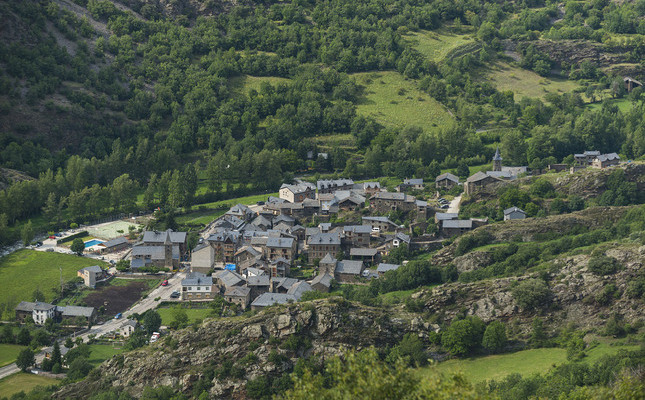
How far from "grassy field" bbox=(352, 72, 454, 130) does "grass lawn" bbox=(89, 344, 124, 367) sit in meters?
79.6

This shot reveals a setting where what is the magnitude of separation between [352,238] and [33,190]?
164 ft

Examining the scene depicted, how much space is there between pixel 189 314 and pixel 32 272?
83.3 ft

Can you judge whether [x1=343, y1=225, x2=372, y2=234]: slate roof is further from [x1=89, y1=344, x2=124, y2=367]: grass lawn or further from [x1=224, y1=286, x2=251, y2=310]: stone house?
[x1=89, y1=344, x2=124, y2=367]: grass lawn

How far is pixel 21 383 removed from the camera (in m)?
83.1

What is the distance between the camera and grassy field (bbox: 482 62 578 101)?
557 feet

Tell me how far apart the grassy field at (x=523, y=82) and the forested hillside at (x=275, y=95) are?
0.49 m

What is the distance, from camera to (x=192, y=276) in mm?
102375

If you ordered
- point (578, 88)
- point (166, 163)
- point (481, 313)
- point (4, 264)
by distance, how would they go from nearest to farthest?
point (481, 313)
point (4, 264)
point (166, 163)
point (578, 88)

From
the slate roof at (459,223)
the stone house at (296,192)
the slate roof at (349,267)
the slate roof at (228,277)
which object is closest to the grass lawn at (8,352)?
the slate roof at (228,277)

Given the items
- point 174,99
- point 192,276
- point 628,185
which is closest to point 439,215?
point 628,185

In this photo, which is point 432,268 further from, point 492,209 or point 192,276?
point 192,276

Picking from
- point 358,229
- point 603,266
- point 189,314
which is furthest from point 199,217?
point 603,266

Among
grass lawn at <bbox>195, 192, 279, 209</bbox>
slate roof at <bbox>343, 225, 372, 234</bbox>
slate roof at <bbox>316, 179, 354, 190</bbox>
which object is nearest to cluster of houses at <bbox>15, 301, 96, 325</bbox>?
slate roof at <bbox>343, 225, 372, 234</bbox>

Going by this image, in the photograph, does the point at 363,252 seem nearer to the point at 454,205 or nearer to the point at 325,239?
the point at 325,239
